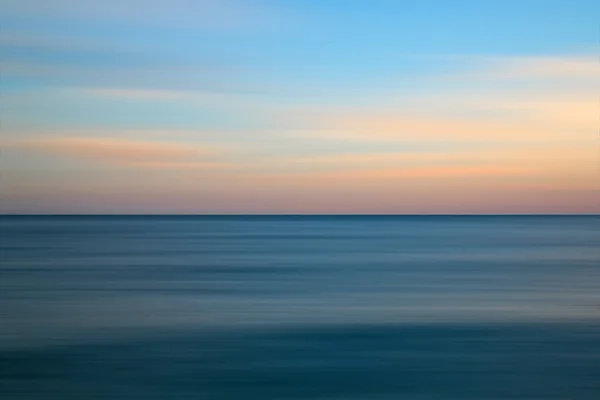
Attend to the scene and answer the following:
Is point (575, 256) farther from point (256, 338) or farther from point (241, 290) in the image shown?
point (256, 338)

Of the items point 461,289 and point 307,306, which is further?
point 461,289

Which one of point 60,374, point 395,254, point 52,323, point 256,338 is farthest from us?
point 395,254

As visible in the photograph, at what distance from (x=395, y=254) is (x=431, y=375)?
17690 mm

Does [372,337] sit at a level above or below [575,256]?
below

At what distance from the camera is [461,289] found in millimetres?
14188

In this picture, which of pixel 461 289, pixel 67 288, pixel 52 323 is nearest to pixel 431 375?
pixel 52 323

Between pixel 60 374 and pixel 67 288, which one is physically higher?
pixel 67 288

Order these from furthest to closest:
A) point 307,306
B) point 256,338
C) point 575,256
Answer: point 575,256 < point 307,306 < point 256,338

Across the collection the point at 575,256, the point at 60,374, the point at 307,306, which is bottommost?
the point at 60,374

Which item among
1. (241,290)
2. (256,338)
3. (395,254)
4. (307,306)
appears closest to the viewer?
(256,338)

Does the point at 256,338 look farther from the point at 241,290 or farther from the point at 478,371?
the point at 241,290

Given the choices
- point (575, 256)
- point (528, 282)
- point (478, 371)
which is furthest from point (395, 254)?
point (478, 371)

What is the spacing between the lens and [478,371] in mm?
7230

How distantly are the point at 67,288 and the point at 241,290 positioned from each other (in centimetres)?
286
